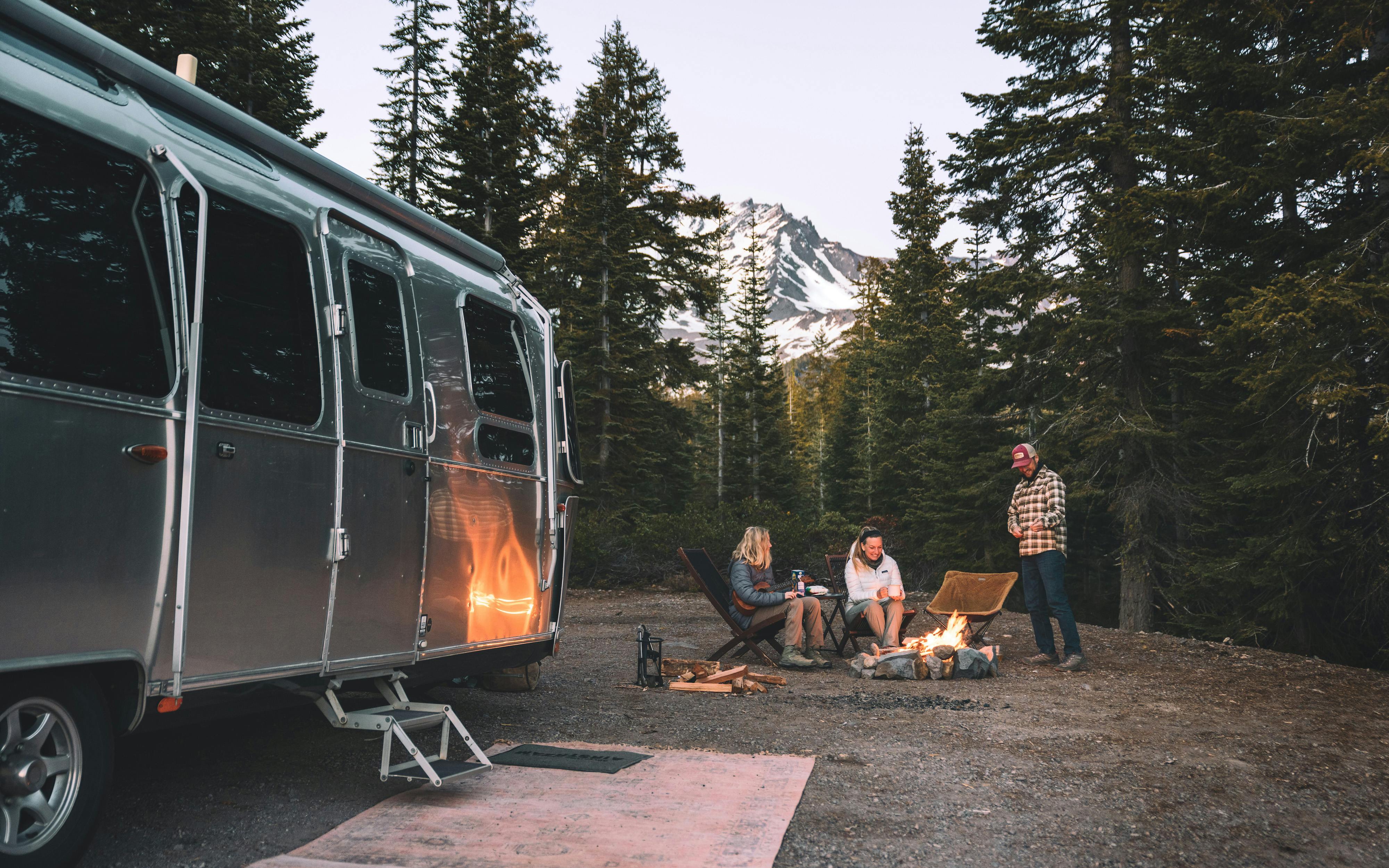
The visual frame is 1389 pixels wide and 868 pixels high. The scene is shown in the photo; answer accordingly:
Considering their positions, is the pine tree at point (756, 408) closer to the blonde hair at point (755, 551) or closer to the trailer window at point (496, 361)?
the blonde hair at point (755, 551)

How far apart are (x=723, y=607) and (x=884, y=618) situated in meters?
1.54

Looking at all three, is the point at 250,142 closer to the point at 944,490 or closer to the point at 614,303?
the point at 614,303

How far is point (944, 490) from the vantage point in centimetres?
2508

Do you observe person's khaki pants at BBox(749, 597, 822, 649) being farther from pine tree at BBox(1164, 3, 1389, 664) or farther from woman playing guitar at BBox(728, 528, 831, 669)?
pine tree at BBox(1164, 3, 1389, 664)

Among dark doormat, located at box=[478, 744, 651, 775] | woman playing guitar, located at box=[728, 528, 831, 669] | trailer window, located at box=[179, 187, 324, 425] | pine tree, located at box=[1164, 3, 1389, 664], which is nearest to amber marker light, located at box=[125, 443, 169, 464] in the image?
trailer window, located at box=[179, 187, 324, 425]

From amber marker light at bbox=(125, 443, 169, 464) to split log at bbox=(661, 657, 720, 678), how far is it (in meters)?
5.02

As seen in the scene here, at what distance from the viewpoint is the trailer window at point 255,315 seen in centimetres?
339

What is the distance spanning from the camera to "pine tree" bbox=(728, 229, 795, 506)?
143ft

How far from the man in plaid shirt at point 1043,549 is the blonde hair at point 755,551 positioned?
2.15 meters

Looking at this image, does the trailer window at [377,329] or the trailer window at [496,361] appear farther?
the trailer window at [496,361]

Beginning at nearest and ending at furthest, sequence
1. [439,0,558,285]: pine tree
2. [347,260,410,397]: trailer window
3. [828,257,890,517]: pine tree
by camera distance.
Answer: [347,260,410,397]: trailer window, [439,0,558,285]: pine tree, [828,257,890,517]: pine tree

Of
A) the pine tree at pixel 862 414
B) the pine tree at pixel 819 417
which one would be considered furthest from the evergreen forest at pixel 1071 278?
the pine tree at pixel 819 417

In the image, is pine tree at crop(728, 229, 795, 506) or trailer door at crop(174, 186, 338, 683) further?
pine tree at crop(728, 229, 795, 506)

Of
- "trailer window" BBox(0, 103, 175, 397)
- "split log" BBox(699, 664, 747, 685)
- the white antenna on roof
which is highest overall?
the white antenna on roof
